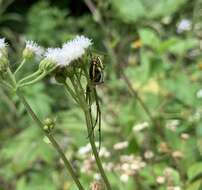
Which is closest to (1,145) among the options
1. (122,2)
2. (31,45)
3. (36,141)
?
(36,141)

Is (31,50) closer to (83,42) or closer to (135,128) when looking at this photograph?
(83,42)

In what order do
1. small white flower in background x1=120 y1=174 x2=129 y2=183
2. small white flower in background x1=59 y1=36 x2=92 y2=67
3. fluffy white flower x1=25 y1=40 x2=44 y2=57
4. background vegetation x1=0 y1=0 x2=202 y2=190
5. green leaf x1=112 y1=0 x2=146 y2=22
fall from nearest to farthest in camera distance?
small white flower in background x1=59 y1=36 x2=92 y2=67 → fluffy white flower x1=25 y1=40 x2=44 y2=57 → small white flower in background x1=120 y1=174 x2=129 y2=183 → background vegetation x1=0 y1=0 x2=202 y2=190 → green leaf x1=112 y1=0 x2=146 y2=22

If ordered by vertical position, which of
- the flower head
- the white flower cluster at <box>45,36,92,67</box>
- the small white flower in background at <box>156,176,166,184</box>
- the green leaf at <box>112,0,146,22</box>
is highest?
the green leaf at <box>112,0,146,22</box>

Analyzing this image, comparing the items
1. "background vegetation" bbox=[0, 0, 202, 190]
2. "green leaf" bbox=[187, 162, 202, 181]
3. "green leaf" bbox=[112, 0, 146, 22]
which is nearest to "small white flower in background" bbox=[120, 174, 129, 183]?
"background vegetation" bbox=[0, 0, 202, 190]

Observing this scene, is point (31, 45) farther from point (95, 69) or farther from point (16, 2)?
point (16, 2)

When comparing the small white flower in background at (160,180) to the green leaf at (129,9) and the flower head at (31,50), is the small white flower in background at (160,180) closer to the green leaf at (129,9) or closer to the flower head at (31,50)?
the flower head at (31,50)

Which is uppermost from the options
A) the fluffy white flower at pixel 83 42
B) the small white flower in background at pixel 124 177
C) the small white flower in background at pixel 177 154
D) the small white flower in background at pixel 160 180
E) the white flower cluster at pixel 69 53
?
the fluffy white flower at pixel 83 42

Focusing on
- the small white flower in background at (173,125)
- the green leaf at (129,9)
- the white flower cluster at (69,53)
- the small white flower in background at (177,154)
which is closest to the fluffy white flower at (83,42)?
the white flower cluster at (69,53)

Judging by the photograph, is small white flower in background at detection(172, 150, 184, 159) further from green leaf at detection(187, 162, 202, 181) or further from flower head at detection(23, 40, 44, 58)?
flower head at detection(23, 40, 44, 58)
